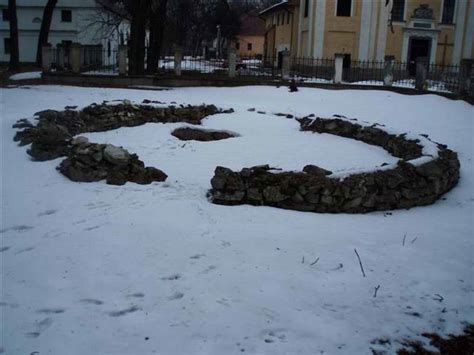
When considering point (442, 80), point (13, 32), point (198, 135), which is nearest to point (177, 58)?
point (13, 32)

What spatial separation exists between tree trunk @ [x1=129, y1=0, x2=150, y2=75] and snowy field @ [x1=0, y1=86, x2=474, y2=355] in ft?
53.0

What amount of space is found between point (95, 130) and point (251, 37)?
73789 millimetres

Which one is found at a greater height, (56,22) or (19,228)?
(56,22)

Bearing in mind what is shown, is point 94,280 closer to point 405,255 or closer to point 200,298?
point 200,298

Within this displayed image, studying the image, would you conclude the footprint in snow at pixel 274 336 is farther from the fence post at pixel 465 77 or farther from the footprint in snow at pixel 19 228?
the fence post at pixel 465 77

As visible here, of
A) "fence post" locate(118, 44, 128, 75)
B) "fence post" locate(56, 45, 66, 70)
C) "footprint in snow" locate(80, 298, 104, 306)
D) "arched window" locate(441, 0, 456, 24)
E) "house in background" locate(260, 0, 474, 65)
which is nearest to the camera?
"footprint in snow" locate(80, 298, 104, 306)

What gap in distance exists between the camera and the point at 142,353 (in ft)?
12.2

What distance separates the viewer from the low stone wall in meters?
7.39

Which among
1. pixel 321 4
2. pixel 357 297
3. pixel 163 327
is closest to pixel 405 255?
pixel 357 297

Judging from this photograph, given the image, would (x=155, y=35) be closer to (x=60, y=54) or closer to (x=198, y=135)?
(x=60, y=54)

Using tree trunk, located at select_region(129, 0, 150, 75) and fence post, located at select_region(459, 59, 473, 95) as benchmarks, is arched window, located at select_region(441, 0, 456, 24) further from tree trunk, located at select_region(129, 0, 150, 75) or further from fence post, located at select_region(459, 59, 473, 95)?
tree trunk, located at select_region(129, 0, 150, 75)

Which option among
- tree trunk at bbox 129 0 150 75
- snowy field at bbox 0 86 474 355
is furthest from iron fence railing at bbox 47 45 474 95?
snowy field at bbox 0 86 474 355

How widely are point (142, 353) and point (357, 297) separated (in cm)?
214

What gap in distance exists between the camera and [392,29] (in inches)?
1329
